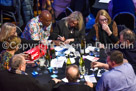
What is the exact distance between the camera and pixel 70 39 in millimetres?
3701

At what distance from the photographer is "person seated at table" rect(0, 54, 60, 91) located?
6.98 feet

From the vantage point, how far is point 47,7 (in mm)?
5898

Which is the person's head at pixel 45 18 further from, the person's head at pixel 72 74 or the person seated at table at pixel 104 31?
the person's head at pixel 72 74

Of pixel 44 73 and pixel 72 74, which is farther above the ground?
pixel 72 74

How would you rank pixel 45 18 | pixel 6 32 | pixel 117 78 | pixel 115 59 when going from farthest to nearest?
pixel 45 18 → pixel 6 32 → pixel 115 59 → pixel 117 78

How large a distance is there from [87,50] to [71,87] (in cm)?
140

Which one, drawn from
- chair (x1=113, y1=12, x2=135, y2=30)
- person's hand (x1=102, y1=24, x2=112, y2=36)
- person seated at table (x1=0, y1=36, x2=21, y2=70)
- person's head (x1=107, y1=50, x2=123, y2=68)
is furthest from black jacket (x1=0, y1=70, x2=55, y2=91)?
chair (x1=113, y1=12, x2=135, y2=30)

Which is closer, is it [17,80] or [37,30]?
[17,80]

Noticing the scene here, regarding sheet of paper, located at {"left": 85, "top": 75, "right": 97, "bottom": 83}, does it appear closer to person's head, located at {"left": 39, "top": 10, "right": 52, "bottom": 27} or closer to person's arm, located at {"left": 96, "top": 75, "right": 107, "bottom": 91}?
person's arm, located at {"left": 96, "top": 75, "right": 107, "bottom": 91}

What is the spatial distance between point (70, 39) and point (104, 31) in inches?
25.2

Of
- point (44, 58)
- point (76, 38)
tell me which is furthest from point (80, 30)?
point (44, 58)

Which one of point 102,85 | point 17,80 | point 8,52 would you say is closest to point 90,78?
point 102,85

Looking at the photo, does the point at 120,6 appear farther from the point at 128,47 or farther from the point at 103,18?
the point at 128,47

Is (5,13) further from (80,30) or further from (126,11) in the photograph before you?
(126,11)
